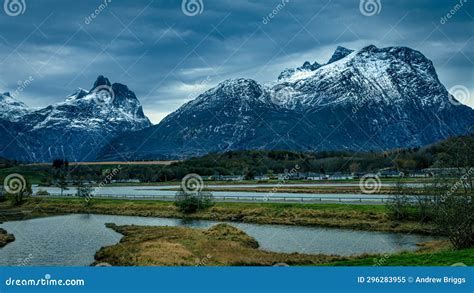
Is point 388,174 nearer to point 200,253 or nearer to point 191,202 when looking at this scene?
point 191,202

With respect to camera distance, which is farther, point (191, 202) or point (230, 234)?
point (191, 202)

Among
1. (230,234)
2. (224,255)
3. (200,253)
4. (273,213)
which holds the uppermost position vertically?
(273,213)

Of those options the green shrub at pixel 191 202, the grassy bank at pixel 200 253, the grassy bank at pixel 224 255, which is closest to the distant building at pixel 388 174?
the green shrub at pixel 191 202

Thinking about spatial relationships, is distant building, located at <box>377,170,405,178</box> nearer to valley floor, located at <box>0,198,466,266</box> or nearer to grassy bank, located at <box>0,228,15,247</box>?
valley floor, located at <box>0,198,466,266</box>

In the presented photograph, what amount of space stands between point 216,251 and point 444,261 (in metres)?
18.9

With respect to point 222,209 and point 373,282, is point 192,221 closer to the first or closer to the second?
point 222,209

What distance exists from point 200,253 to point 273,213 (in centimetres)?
3214

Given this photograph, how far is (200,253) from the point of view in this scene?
120 ft

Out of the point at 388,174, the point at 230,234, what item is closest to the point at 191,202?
the point at 230,234

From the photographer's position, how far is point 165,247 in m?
37.8

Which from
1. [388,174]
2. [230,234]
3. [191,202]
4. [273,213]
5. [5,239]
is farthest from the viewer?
[388,174]

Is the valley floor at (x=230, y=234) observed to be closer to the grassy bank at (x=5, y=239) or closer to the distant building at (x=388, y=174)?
the grassy bank at (x=5, y=239)

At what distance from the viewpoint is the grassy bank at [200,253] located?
3319cm

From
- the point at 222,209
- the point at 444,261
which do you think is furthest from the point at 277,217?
the point at 444,261
